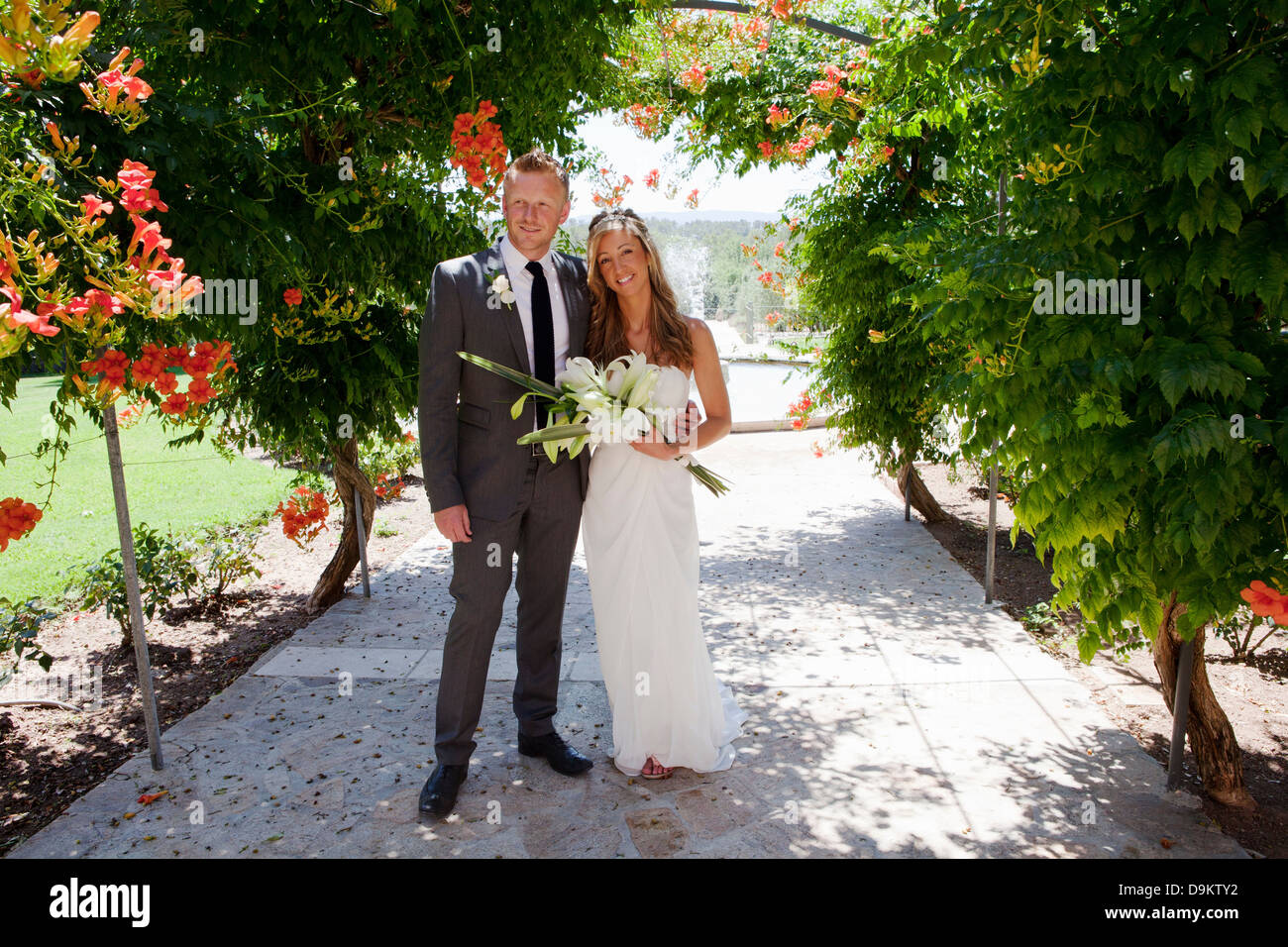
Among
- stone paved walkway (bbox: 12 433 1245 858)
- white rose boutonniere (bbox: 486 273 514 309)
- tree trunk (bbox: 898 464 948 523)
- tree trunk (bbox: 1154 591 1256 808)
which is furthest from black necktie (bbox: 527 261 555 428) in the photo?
tree trunk (bbox: 898 464 948 523)

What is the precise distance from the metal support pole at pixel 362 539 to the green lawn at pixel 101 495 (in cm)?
177

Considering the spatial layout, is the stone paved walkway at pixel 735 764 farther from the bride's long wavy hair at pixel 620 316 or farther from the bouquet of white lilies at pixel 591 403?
the bride's long wavy hair at pixel 620 316

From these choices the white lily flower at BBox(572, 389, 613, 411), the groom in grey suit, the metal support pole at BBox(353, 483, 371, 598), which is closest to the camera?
the white lily flower at BBox(572, 389, 613, 411)

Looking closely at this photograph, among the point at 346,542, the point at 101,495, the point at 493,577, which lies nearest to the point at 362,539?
the point at 346,542

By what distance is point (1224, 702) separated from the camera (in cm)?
405

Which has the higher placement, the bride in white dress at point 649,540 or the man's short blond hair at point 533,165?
the man's short blond hair at point 533,165

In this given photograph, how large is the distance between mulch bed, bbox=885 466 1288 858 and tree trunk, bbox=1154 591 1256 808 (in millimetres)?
61

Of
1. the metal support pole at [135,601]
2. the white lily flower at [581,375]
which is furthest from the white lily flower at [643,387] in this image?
the metal support pole at [135,601]

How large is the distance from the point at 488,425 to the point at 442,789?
1.35 m

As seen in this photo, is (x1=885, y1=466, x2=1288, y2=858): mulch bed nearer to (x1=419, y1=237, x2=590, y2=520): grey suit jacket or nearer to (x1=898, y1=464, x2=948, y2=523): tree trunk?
(x1=898, y1=464, x2=948, y2=523): tree trunk

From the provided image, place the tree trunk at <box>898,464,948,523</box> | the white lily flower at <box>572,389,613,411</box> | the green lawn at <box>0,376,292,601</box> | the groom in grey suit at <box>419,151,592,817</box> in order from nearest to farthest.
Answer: the white lily flower at <box>572,389,613,411</box> < the groom in grey suit at <box>419,151,592,817</box> < the green lawn at <box>0,376,292,601</box> < the tree trunk at <box>898,464,948,523</box>

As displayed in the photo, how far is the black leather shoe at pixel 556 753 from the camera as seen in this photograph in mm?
3504

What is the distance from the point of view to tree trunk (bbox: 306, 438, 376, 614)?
5.75 metres

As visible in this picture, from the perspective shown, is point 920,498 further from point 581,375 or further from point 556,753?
point 581,375
